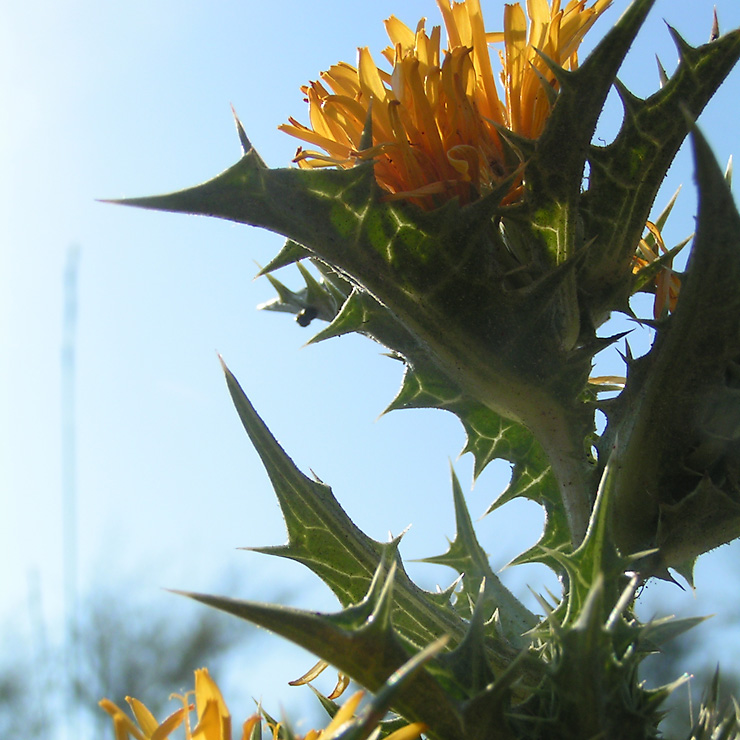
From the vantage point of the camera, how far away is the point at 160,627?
11289 millimetres

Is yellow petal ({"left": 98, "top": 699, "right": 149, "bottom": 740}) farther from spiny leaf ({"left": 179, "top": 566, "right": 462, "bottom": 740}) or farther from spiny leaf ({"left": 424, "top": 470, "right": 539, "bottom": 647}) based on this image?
spiny leaf ({"left": 424, "top": 470, "right": 539, "bottom": 647})

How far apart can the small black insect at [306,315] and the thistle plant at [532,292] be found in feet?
0.93

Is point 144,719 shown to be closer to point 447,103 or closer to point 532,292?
point 532,292

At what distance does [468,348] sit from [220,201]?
1.57ft

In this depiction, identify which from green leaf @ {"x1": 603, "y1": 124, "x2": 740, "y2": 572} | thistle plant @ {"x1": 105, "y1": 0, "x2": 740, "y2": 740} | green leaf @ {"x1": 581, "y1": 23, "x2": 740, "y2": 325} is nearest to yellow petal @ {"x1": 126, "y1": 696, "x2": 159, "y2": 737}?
thistle plant @ {"x1": 105, "y1": 0, "x2": 740, "y2": 740}

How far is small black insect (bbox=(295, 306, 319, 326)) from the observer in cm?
180

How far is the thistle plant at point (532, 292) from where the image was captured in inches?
41.3

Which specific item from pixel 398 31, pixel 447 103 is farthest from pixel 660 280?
pixel 398 31

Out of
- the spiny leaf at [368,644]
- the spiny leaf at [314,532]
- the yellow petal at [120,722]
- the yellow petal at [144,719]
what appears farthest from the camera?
the spiny leaf at [314,532]

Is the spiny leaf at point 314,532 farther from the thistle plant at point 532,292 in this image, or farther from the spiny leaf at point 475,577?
the spiny leaf at point 475,577

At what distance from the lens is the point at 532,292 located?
1.26 meters

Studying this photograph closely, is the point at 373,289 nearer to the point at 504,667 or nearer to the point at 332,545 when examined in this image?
the point at 332,545

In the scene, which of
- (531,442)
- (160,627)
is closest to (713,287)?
(531,442)

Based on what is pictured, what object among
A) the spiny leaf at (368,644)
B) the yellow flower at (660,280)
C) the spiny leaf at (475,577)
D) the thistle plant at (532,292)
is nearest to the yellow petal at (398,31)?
the thistle plant at (532,292)
